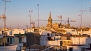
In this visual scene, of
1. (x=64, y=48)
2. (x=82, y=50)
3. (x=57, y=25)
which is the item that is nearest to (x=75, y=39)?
(x=64, y=48)

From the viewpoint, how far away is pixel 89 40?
17.3m

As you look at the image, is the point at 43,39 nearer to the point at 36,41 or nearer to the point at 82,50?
the point at 36,41

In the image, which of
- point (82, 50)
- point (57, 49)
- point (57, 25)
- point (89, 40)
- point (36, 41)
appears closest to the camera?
point (82, 50)

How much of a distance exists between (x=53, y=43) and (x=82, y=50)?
284 inches

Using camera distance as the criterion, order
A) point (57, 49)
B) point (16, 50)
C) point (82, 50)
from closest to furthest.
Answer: point (16, 50) → point (82, 50) → point (57, 49)

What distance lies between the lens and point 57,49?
1433 cm

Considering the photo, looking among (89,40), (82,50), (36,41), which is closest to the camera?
(82,50)

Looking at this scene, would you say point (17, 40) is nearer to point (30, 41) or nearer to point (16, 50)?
point (30, 41)

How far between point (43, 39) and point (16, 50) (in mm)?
9309

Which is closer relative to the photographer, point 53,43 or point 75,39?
point 75,39

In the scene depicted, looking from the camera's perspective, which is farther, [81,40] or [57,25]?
[57,25]

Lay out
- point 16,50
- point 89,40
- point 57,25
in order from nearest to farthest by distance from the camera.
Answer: point 16,50 < point 89,40 < point 57,25

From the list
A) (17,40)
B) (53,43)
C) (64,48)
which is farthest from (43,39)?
(64,48)

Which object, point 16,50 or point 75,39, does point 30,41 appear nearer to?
point 75,39
